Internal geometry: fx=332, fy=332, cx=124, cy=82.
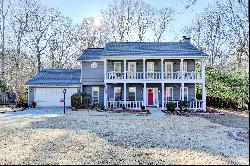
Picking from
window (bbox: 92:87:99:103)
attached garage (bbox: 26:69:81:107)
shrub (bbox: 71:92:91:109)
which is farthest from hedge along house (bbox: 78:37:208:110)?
shrub (bbox: 71:92:91:109)

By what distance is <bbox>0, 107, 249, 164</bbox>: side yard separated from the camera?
974 centimetres

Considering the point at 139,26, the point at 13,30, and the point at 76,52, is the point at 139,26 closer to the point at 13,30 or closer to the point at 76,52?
the point at 76,52

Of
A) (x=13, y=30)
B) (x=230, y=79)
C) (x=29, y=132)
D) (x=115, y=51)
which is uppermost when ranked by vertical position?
(x=13, y=30)

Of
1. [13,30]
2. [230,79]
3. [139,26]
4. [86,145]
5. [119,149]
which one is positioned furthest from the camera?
[139,26]

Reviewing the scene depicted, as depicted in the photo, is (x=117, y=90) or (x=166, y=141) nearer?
(x=166, y=141)

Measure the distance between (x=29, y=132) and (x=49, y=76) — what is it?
20.3 meters

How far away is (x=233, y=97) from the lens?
104 ft

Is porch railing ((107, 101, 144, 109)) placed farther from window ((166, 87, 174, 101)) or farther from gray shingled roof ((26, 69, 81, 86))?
gray shingled roof ((26, 69, 81, 86))

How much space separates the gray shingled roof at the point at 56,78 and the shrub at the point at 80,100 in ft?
7.88

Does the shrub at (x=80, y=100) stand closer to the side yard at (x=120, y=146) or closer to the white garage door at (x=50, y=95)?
the white garage door at (x=50, y=95)

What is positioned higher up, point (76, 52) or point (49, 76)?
point (76, 52)

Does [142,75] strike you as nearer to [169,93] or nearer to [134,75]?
[134,75]

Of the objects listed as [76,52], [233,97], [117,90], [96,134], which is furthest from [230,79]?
[76,52]

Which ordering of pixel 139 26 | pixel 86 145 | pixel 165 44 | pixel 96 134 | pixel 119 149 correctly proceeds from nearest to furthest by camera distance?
pixel 119 149 < pixel 86 145 < pixel 96 134 < pixel 165 44 < pixel 139 26
